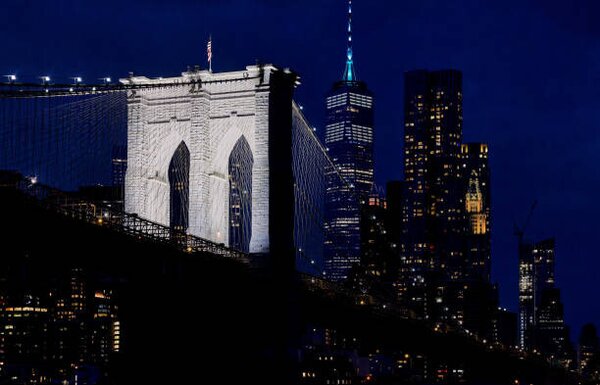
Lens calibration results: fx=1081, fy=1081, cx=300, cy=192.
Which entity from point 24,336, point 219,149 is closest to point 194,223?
point 219,149

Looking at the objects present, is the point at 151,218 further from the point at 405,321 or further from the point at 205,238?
the point at 405,321

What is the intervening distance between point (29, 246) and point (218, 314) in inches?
302

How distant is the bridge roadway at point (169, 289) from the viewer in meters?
34.7

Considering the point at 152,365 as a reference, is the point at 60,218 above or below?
above

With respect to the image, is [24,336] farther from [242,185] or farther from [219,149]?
[219,149]

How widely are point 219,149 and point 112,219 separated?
26.0ft

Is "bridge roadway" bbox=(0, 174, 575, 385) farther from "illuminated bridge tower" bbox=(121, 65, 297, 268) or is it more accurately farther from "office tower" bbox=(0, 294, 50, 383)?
"office tower" bbox=(0, 294, 50, 383)

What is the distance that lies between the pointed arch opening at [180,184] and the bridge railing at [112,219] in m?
5.12

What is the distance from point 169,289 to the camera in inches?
1444

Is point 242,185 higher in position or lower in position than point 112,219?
higher

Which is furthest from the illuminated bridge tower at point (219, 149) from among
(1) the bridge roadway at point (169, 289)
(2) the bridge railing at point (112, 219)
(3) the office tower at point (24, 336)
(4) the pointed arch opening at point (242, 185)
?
(3) the office tower at point (24, 336)

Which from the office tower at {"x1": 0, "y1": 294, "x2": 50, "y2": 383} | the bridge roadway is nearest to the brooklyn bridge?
the bridge roadway

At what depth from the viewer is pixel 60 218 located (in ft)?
114

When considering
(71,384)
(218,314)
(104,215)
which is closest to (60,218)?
(104,215)
